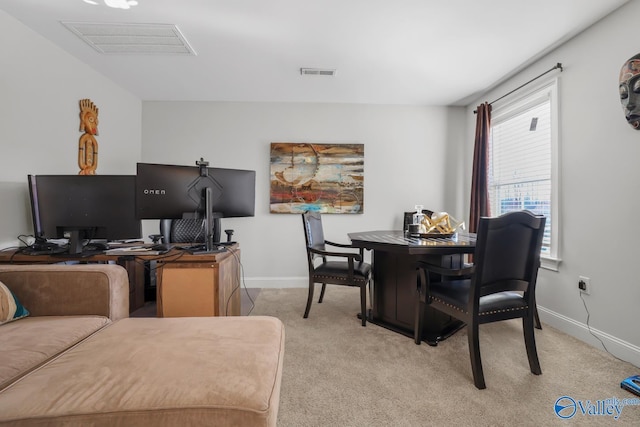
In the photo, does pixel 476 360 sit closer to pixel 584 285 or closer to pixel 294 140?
pixel 584 285

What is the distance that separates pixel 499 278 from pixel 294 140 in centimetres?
292

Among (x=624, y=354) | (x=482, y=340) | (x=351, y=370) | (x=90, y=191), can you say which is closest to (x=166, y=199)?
(x=90, y=191)

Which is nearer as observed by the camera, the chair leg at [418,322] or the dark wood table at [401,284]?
the chair leg at [418,322]

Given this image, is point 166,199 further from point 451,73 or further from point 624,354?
point 624,354

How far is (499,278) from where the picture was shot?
169cm

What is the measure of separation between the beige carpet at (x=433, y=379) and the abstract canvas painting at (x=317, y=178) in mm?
1759

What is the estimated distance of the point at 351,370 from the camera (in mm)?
1774

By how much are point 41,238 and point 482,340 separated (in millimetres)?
3375

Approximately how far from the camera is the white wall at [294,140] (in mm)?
3785

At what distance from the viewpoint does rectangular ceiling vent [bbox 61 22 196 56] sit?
226 cm

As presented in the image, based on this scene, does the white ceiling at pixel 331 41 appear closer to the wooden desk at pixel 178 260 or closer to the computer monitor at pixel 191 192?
the computer monitor at pixel 191 192

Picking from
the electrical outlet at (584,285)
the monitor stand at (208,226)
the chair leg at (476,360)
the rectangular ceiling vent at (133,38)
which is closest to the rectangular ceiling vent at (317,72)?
the rectangular ceiling vent at (133,38)

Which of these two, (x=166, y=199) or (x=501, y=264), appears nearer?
(x=501, y=264)

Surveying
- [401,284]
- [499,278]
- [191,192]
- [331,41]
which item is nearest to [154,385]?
[191,192]
